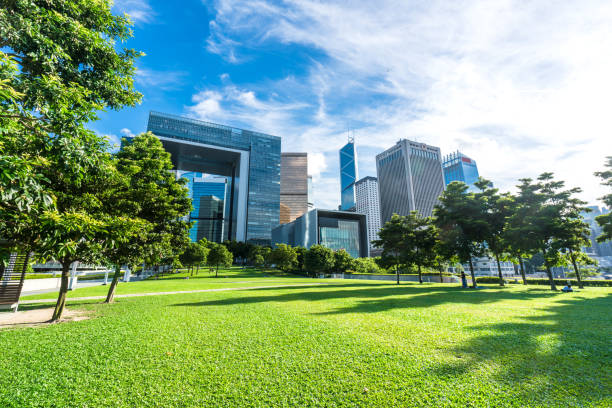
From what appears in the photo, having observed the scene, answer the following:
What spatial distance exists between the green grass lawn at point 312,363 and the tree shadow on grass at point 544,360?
3 cm

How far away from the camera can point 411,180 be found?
516 ft

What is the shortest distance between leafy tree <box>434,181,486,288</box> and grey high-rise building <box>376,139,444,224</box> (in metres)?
132

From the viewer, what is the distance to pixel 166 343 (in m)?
6.70

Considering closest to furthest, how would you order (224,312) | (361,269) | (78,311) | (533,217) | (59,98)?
1. (59,98)
2. (224,312)
3. (78,311)
4. (533,217)
5. (361,269)

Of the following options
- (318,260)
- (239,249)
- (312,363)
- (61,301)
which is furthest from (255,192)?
(312,363)

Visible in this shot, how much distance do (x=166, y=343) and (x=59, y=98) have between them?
6583 mm

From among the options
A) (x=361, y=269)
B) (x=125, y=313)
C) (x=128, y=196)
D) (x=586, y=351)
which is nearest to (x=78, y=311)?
(x=125, y=313)

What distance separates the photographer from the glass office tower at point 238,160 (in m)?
115

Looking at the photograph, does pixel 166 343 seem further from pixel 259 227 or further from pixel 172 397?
pixel 259 227

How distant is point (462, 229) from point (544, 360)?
951 inches

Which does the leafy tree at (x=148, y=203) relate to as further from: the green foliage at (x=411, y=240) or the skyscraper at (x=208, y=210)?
the skyscraper at (x=208, y=210)

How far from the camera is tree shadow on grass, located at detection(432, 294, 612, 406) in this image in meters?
4.02

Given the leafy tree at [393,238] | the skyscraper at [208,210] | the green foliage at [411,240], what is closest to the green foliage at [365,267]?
the leafy tree at [393,238]

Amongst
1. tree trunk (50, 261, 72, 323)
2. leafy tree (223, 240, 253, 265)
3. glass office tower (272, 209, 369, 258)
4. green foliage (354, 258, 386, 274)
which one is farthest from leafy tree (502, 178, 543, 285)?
glass office tower (272, 209, 369, 258)
